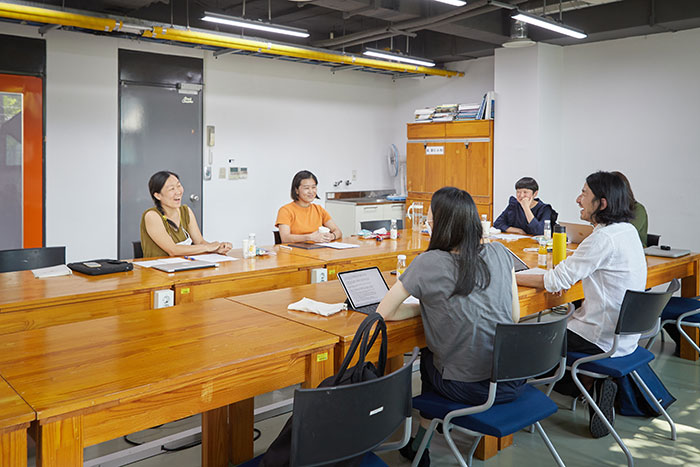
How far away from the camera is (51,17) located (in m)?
5.19

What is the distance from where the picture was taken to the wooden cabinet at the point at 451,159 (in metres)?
8.04

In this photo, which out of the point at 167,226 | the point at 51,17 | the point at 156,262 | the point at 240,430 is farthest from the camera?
the point at 51,17

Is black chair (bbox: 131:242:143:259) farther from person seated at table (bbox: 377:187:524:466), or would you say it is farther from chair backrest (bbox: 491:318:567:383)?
chair backrest (bbox: 491:318:567:383)

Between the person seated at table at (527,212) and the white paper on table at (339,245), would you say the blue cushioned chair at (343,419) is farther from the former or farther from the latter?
the person seated at table at (527,212)

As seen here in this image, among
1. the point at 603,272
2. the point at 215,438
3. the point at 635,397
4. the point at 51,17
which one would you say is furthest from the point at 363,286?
the point at 51,17

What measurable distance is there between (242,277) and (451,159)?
5.18 meters

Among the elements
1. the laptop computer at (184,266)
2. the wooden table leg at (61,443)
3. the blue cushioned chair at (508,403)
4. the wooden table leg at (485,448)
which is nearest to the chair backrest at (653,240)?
the wooden table leg at (485,448)

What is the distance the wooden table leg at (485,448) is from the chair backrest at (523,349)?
2.35 ft

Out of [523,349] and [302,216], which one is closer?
[523,349]

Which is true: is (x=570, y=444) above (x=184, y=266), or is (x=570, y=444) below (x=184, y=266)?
below

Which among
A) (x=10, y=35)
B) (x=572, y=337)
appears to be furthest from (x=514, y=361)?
(x=10, y=35)

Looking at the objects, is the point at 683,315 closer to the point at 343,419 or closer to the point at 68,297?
the point at 343,419

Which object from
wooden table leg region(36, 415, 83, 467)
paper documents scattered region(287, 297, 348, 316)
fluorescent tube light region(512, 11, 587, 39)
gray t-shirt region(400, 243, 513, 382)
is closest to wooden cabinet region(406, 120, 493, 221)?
fluorescent tube light region(512, 11, 587, 39)

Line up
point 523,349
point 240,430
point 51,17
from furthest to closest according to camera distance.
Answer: point 51,17 → point 240,430 → point 523,349
